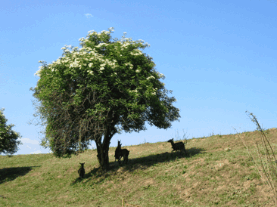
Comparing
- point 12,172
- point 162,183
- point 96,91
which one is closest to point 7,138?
point 12,172

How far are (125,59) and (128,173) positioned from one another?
1220cm

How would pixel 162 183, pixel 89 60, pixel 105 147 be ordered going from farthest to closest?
pixel 105 147 < pixel 89 60 < pixel 162 183

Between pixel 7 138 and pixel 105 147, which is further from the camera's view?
pixel 7 138

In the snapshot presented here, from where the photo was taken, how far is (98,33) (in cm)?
3053

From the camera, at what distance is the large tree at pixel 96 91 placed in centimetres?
2556

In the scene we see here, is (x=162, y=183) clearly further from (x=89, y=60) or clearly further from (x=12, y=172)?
(x=12, y=172)

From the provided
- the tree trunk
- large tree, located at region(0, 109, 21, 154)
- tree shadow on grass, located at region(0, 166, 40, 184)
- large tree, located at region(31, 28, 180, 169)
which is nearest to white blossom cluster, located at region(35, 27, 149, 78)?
large tree, located at region(31, 28, 180, 169)

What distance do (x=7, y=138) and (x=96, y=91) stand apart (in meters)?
23.3

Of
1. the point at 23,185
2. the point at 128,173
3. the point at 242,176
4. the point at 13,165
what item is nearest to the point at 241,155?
the point at 242,176

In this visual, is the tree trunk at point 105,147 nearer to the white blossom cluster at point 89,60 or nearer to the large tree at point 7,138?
the white blossom cluster at point 89,60

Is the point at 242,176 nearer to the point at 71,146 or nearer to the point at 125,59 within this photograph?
the point at 125,59

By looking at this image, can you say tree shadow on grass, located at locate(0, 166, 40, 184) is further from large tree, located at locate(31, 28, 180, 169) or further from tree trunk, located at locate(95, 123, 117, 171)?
tree trunk, located at locate(95, 123, 117, 171)

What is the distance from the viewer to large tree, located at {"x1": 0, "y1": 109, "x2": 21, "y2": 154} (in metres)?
39.3

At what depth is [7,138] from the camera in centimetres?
4075
